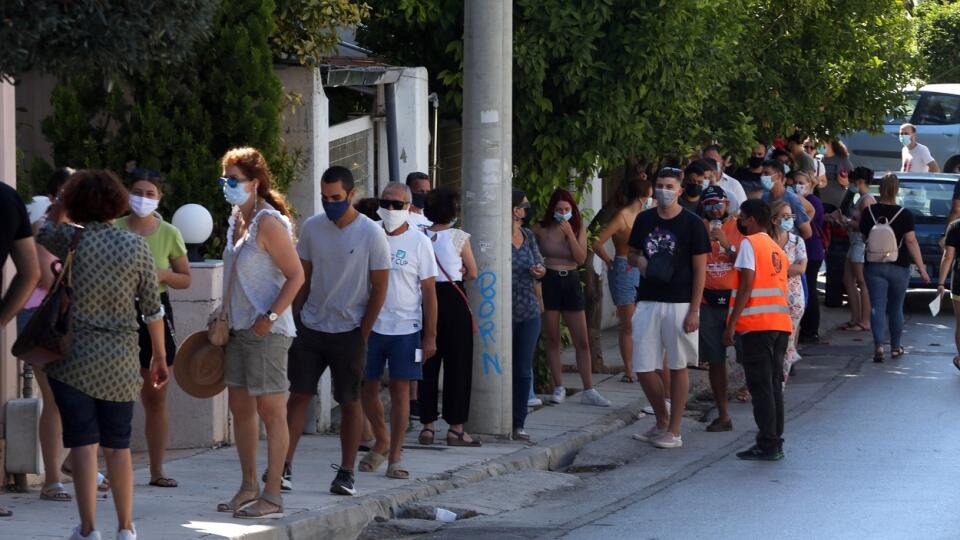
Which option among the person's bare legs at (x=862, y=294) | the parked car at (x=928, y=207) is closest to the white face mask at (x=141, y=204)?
the person's bare legs at (x=862, y=294)

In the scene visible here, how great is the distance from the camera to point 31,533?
775 cm

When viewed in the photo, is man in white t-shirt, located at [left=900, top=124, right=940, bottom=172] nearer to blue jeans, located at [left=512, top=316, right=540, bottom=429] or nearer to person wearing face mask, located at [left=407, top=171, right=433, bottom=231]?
person wearing face mask, located at [left=407, top=171, right=433, bottom=231]

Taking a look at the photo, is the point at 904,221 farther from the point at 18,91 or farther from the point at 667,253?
the point at 18,91

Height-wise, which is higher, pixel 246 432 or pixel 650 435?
pixel 246 432

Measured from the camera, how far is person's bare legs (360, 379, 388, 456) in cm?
995

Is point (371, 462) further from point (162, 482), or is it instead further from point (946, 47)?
point (946, 47)

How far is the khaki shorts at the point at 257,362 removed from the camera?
27.1 feet

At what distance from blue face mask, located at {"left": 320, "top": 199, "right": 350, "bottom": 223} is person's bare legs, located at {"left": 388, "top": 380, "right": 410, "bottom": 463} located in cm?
130

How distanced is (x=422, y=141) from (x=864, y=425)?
418cm

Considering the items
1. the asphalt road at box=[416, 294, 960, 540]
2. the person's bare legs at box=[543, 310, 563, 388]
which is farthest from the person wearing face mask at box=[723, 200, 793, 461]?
the person's bare legs at box=[543, 310, 563, 388]

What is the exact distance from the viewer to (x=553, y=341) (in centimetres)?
1339

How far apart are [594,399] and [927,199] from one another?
29.4 feet

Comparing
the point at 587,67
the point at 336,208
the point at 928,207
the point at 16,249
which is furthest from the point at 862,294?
the point at 16,249

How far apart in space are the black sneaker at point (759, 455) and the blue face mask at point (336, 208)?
3610mm
